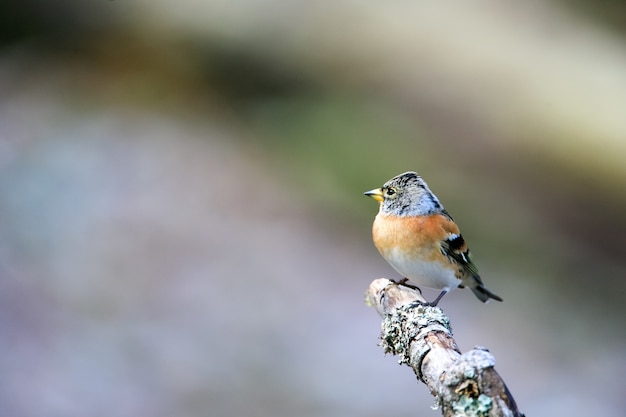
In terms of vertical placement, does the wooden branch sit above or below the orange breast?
below

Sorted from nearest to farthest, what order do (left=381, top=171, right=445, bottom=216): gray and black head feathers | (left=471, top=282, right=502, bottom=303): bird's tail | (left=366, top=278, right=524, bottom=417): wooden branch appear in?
(left=366, top=278, right=524, bottom=417): wooden branch
(left=381, top=171, right=445, bottom=216): gray and black head feathers
(left=471, top=282, right=502, bottom=303): bird's tail

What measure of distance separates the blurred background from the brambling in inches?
111

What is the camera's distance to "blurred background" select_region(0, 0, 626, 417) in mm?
7059

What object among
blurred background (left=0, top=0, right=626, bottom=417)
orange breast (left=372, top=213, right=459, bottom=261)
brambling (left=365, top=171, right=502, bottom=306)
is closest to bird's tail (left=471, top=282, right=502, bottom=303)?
brambling (left=365, top=171, right=502, bottom=306)

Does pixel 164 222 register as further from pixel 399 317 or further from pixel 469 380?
pixel 469 380

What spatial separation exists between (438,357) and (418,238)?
1.51 metres

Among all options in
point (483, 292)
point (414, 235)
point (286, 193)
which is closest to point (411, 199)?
point (414, 235)

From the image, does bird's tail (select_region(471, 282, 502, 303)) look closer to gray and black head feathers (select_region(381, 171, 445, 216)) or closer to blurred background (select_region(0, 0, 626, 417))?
gray and black head feathers (select_region(381, 171, 445, 216))

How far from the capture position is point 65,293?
7863 millimetres

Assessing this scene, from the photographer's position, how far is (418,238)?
13.7 ft

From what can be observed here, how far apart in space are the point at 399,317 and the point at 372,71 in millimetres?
8121

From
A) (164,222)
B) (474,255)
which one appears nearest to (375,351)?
(474,255)

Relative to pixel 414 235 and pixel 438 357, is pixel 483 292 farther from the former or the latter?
pixel 438 357

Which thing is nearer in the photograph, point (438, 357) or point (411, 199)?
point (438, 357)
